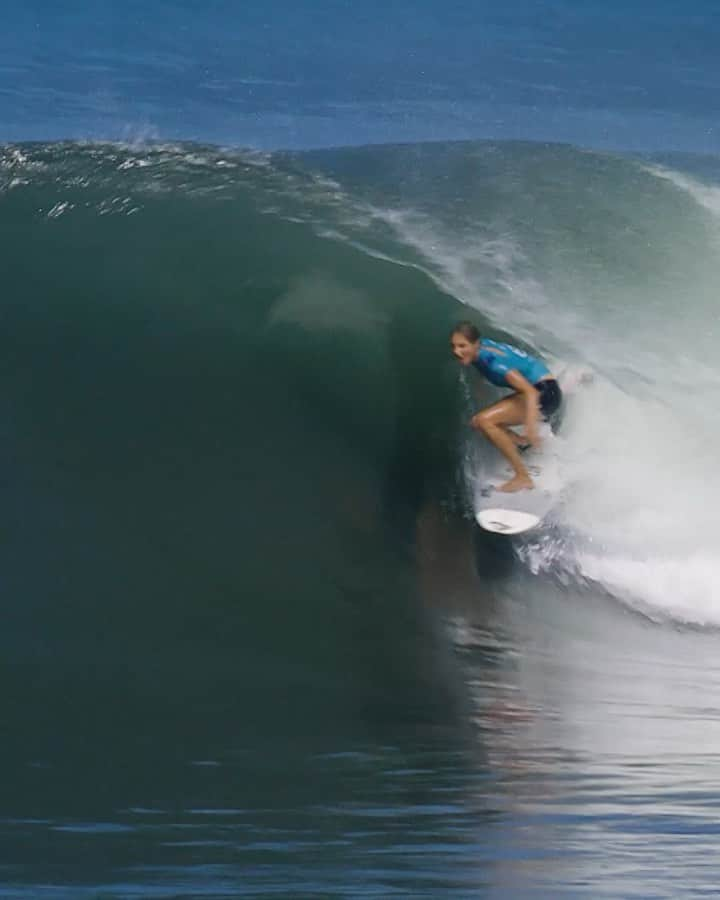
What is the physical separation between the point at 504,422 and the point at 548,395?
9.1 inches

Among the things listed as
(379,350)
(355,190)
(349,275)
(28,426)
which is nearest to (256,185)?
(355,190)

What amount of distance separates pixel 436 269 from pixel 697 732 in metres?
3.96

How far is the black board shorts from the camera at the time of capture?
230 inches

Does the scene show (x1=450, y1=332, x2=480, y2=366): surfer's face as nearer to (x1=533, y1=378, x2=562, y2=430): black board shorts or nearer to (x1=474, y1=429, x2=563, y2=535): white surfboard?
(x1=533, y1=378, x2=562, y2=430): black board shorts

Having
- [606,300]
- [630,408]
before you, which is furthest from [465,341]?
[606,300]

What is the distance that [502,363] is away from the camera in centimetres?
580

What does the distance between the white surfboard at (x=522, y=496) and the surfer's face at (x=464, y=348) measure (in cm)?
61

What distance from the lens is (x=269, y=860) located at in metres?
2.89

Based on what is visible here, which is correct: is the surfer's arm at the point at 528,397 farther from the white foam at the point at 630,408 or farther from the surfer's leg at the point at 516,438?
the white foam at the point at 630,408

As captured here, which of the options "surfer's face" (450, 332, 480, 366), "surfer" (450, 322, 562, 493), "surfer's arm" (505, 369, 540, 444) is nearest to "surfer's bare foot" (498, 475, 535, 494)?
"surfer" (450, 322, 562, 493)

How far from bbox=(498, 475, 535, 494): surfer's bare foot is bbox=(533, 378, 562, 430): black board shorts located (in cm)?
29

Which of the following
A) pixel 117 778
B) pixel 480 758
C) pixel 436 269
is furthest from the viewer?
pixel 436 269

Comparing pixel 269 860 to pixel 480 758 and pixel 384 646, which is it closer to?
pixel 480 758

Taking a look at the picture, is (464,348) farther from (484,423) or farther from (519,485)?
(519,485)
